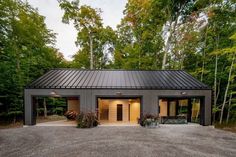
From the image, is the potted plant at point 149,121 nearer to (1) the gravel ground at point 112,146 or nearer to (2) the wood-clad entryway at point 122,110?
(1) the gravel ground at point 112,146

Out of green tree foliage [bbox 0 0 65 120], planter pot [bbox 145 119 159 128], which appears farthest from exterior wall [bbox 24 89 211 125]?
green tree foliage [bbox 0 0 65 120]

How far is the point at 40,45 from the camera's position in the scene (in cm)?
1881

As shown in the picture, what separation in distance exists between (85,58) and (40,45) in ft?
23.4

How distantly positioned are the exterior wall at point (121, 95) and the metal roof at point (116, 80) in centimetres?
29

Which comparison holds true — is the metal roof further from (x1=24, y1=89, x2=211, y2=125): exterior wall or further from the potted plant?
the potted plant

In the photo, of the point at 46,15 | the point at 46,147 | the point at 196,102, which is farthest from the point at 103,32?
the point at 46,147

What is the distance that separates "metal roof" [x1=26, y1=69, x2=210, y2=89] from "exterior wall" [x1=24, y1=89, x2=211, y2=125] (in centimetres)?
29

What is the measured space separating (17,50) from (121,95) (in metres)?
10.1

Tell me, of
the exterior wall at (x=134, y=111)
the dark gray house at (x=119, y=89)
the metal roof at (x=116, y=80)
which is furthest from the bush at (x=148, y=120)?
the exterior wall at (x=134, y=111)

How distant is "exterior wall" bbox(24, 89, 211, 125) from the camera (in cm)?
1251

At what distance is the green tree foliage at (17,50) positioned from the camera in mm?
14011

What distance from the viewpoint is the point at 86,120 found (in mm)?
11734

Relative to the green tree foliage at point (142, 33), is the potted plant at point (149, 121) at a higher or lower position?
lower

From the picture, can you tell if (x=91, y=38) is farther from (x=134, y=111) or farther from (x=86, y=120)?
(x=86, y=120)
